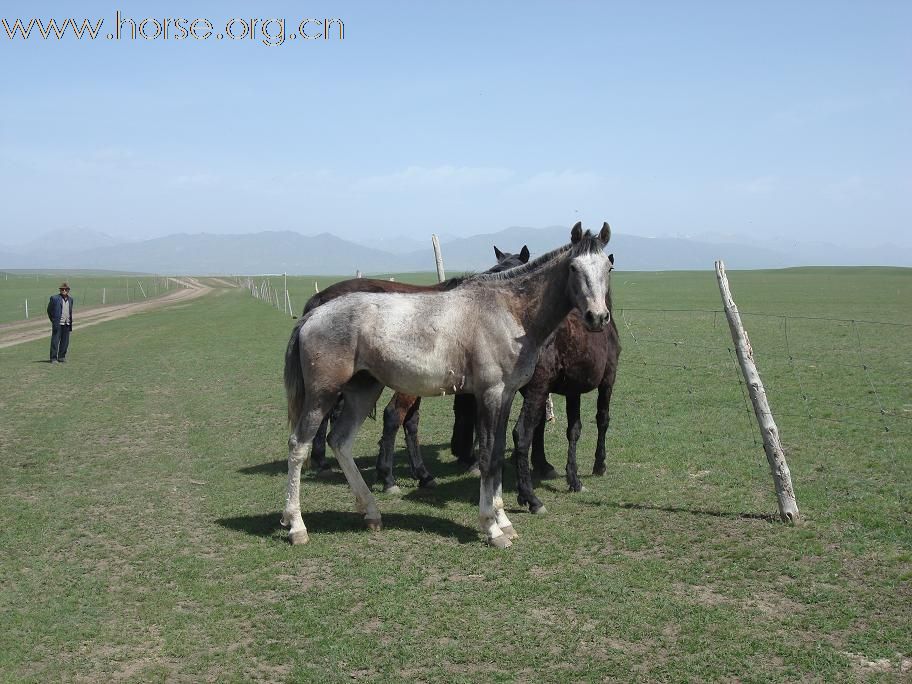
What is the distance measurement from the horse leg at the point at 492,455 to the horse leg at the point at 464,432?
2502 millimetres

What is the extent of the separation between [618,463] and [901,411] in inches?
213

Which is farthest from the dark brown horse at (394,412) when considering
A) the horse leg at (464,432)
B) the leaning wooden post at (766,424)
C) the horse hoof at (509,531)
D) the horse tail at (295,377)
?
the leaning wooden post at (766,424)

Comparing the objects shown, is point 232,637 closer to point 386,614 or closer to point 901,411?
point 386,614

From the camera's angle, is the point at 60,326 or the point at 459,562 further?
the point at 60,326

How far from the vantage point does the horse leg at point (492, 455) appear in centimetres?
715

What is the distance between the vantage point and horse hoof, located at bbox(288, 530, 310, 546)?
7.14 meters

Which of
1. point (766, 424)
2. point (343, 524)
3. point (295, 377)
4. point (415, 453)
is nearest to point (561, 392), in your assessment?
point (415, 453)

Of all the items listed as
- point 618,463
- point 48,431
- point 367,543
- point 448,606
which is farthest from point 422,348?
point 48,431

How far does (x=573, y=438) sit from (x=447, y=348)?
99.2 inches

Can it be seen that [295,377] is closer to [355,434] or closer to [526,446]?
[355,434]

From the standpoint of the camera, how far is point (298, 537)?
7145 millimetres

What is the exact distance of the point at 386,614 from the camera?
559 centimetres

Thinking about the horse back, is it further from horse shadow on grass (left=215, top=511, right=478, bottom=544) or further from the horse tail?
horse shadow on grass (left=215, top=511, right=478, bottom=544)

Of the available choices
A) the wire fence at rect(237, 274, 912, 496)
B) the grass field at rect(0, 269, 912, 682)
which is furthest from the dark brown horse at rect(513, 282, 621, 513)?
the wire fence at rect(237, 274, 912, 496)
